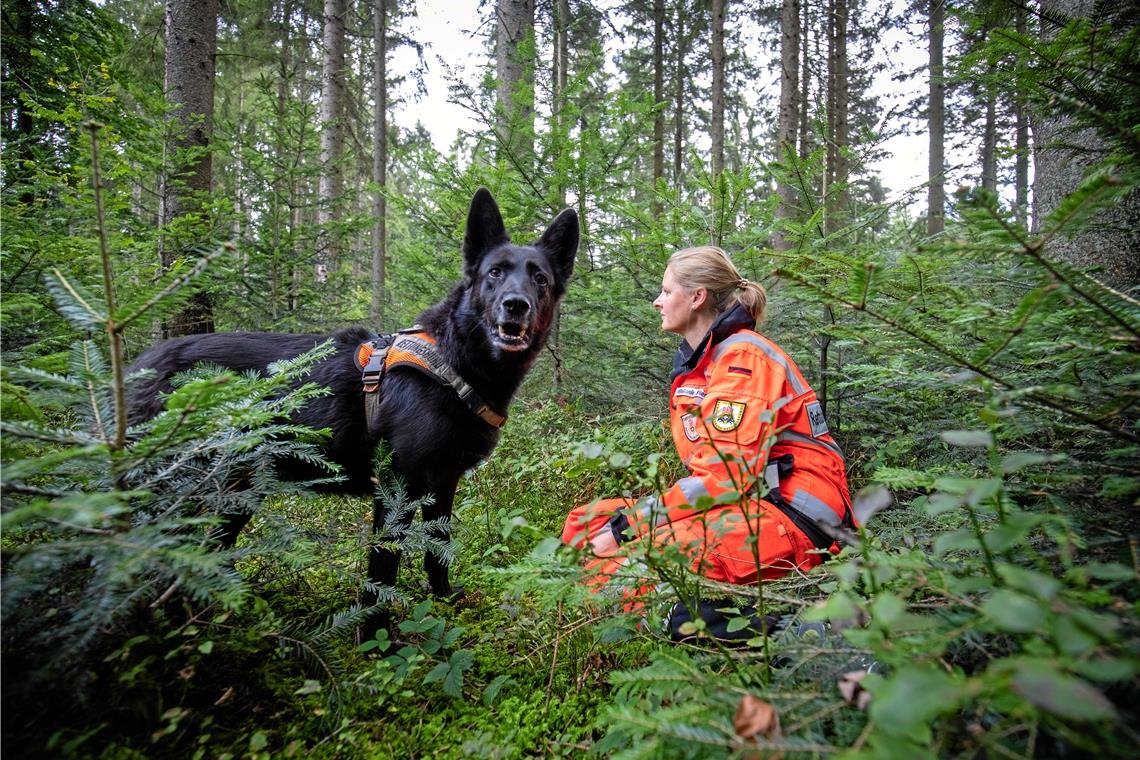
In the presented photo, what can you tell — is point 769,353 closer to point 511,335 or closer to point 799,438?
point 799,438

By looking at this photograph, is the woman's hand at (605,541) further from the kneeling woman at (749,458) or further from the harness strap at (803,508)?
the harness strap at (803,508)

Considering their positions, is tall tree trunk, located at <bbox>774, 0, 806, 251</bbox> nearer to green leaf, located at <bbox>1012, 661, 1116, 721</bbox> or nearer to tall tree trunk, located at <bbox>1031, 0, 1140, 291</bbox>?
tall tree trunk, located at <bbox>1031, 0, 1140, 291</bbox>

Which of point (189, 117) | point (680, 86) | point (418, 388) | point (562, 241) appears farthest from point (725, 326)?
A: point (680, 86)

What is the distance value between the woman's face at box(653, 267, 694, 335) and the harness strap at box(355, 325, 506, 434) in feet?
4.32

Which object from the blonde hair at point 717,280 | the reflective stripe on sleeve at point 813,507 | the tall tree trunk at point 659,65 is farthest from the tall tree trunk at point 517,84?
the tall tree trunk at point 659,65

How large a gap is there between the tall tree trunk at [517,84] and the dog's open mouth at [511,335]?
2848 mm

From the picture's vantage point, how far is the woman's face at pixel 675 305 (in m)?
3.06

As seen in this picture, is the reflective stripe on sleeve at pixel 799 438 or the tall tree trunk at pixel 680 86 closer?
the reflective stripe on sleeve at pixel 799 438

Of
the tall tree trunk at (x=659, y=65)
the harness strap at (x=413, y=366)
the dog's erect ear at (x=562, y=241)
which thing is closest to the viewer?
the harness strap at (x=413, y=366)

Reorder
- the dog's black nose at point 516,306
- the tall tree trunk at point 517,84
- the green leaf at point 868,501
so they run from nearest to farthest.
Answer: the green leaf at point 868,501 < the dog's black nose at point 516,306 < the tall tree trunk at point 517,84

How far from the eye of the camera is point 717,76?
12.6m

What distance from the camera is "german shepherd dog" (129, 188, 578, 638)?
269 centimetres

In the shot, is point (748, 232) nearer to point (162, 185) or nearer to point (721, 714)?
point (721, 714)

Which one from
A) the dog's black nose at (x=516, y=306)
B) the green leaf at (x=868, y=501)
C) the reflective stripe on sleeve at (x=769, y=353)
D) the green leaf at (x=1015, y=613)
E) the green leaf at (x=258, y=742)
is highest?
the dog's black nose at (x=516, y=306)
